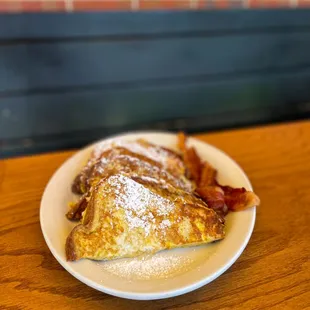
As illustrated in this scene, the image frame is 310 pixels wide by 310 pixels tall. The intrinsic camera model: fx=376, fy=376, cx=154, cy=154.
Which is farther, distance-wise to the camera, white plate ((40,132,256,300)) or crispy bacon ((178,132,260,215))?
crispy bacon ((178,132,260,215))

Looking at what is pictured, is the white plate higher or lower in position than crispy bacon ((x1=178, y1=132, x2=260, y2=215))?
lower

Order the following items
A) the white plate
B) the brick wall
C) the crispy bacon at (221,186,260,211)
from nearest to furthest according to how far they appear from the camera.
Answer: the white plate < the crispy bacon at (221,186,260,211) < the brick wall

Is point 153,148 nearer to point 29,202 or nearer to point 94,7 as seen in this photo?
point 29,202

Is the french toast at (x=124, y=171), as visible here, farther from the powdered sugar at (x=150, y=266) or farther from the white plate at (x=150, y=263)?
the powdered sugar at (x=150, y=266)

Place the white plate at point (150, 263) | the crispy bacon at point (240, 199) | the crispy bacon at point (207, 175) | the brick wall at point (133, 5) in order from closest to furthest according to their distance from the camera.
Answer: the white plate at point (150, 263), the crispy bacon at point (240, 199), the crispy bacon at point (207, 175), the brick wall at point (133, 5)

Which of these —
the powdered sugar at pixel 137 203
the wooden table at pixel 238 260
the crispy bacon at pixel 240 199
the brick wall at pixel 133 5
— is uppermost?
the brick wall at pixel 133 5

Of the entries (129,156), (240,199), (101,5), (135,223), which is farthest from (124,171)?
(101,5)

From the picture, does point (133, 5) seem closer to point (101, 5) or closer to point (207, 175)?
point (101, 5)

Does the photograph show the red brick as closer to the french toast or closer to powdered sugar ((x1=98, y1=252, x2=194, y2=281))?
the french toast

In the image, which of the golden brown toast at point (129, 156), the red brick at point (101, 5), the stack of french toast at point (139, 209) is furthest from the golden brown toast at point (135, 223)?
the red brick at point (101, 5)

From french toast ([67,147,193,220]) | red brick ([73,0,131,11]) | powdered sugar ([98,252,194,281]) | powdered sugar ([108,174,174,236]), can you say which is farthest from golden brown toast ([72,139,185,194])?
red brick ([73,0,131,11])
